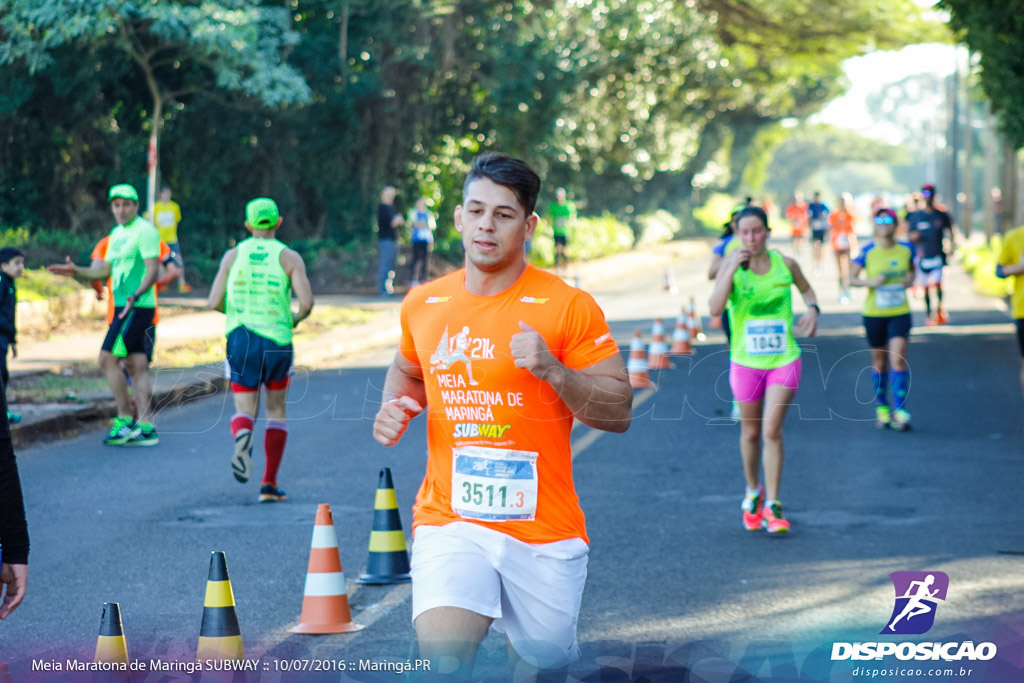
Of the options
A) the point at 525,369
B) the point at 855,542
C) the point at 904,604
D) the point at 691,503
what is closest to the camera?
the point at 525,369

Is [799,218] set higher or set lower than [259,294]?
higher

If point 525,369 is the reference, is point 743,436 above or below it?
below

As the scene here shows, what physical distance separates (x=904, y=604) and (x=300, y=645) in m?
2.72

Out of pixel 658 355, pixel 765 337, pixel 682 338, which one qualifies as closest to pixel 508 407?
pixel 765 337

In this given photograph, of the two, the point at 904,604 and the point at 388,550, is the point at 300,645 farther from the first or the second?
the point at 904,604

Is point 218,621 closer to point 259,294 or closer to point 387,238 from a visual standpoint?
point 259,294

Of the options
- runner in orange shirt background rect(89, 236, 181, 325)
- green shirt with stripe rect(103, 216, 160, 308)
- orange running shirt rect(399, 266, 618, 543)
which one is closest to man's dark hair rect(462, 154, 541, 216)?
orange running shirt rect(399, 266, 618, 543)

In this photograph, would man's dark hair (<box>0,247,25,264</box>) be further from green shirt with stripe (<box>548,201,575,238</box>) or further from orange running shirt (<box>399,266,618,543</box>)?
green shirt with stripe (<box>548,201,575,238</box>)

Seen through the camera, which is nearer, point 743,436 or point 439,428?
point 439,428

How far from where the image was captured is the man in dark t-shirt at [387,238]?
2545 centimetres

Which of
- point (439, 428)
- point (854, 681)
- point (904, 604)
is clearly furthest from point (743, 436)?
point (439, 428)

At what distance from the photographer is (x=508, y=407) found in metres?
3.98

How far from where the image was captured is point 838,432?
1240 cm

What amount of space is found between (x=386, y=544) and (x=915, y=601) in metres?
2.54
